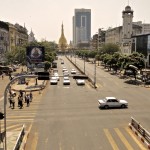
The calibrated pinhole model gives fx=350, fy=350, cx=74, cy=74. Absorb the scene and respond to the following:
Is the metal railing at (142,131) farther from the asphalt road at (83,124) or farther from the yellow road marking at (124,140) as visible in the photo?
the yellow road marking at (124,140)

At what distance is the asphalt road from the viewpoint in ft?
92.4

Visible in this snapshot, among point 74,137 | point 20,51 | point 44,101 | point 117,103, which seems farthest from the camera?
point 20,51

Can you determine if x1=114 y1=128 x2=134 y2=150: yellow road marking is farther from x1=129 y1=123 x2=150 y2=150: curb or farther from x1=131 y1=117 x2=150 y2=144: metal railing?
x1=131 y1=117 x2=150 y2=144: metal railing

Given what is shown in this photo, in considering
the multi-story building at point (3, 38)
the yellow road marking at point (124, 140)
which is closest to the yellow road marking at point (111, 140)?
the yellow road marking at point (124, 140)

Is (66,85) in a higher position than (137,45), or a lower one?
lower

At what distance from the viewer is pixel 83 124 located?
115 ft

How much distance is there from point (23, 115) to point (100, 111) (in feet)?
30.2

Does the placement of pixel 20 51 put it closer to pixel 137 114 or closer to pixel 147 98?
pixel 147 98

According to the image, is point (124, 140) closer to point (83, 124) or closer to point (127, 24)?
point (83, 124)

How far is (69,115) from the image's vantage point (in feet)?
130

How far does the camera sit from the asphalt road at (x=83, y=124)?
92.4 feet

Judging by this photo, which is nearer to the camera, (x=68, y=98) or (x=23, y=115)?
(x=23, y=115)

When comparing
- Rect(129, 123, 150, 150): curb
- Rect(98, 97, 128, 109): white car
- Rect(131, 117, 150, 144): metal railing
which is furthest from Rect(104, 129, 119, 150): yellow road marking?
Rect(98, 97, 128, 109): white car

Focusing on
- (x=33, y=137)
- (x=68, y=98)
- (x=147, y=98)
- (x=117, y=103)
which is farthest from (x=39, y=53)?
(x=33, y=137)
